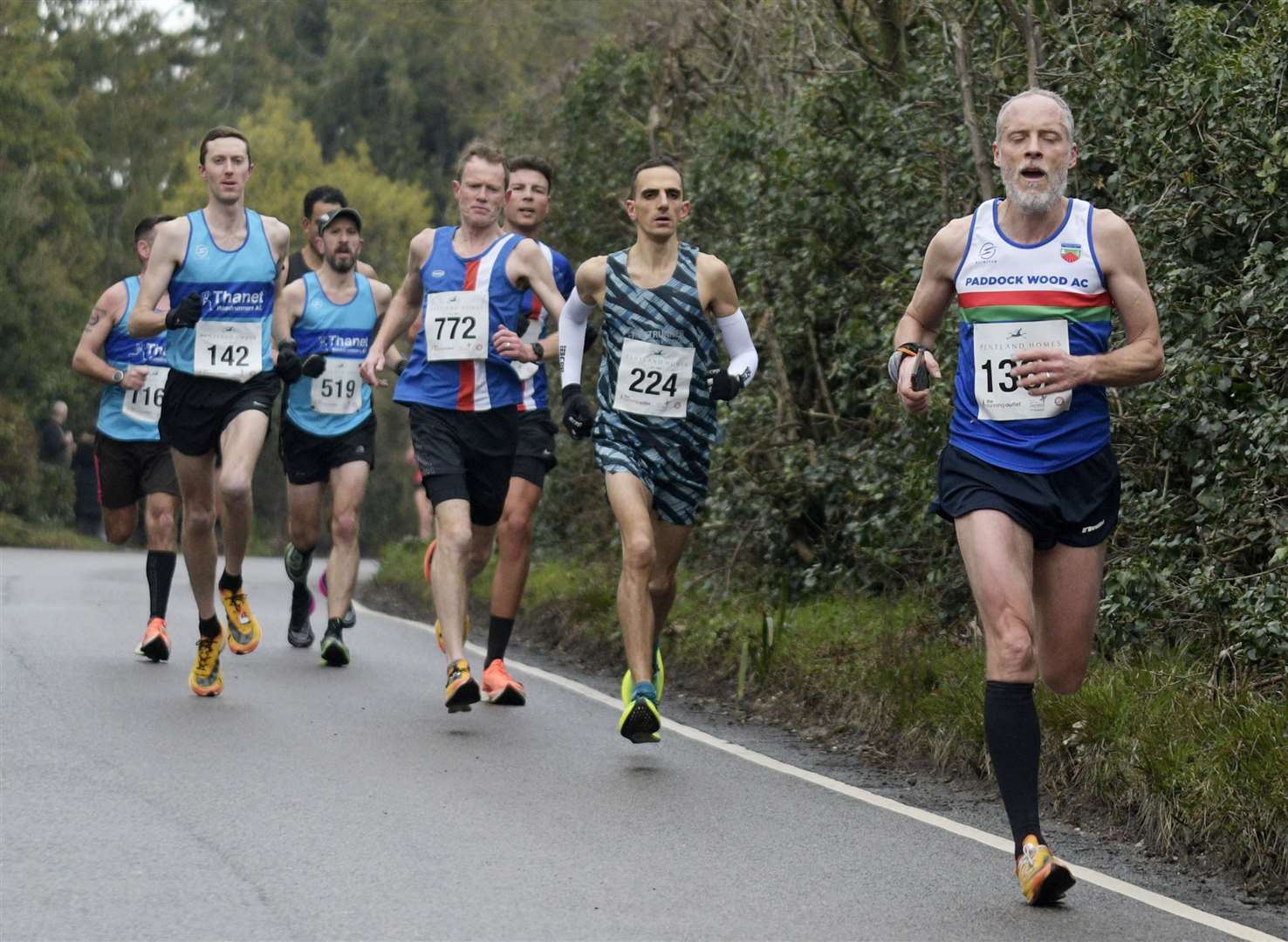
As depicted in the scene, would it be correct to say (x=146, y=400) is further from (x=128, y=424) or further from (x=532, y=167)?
(x=532, y=167)

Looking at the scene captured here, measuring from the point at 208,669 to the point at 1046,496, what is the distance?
193 inches

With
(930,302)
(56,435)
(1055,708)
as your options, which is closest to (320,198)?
(1055,708)

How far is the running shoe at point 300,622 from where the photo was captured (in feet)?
42.3

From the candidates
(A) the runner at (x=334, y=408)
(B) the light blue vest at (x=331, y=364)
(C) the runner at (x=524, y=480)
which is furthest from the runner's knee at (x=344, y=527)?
(C) the runner at (x=524, y=480)

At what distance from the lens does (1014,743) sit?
645cm

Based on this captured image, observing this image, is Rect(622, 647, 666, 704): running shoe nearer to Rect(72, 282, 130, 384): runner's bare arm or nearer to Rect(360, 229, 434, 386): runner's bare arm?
Rect(360, 229, 434, 386): runner's bare arm

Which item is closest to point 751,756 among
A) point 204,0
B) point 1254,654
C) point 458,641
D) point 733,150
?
point 458,641

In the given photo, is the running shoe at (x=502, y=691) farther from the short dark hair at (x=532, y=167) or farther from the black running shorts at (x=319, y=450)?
the short dark hair at (x=532, y=167)

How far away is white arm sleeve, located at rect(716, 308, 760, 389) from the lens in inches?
372

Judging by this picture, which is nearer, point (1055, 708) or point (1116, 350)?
point (1116, 350)

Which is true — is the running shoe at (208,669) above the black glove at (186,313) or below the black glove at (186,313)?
below

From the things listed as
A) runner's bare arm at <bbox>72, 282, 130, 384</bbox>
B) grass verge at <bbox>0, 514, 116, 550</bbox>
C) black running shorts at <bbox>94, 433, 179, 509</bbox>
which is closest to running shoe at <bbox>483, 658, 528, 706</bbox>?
black running shorts at <bbox>94, 433, 179, 509</bbox>

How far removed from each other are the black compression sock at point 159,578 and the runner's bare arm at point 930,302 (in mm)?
5903

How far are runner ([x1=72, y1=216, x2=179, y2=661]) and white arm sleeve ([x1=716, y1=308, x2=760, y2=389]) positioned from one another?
4063 mm
